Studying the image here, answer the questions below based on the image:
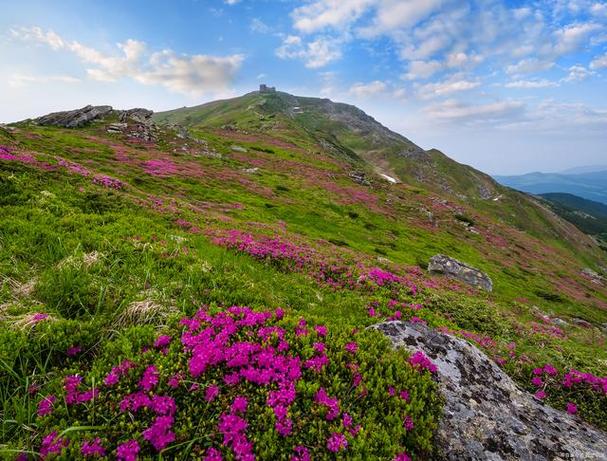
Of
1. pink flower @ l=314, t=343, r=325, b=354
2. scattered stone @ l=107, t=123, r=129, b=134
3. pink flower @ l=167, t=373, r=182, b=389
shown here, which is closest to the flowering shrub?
pink flower @ l=314, t=343, r=325, b=354

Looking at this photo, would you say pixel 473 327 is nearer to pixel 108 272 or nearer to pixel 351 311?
pixel 351 311

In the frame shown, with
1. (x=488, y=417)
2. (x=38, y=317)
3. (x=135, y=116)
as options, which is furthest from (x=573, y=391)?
(x=135, y=116)

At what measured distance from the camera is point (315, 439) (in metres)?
5.45

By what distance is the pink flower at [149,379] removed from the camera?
18.9ft

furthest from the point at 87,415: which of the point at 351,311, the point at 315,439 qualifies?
the point at 351,311

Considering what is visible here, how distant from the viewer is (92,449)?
4.66 m

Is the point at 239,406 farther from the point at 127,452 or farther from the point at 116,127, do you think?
the point at 116,127

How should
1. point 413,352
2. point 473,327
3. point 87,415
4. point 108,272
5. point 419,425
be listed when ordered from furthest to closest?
point 473,327
point 108,272
point 413,352
point 419,425
point 87,415

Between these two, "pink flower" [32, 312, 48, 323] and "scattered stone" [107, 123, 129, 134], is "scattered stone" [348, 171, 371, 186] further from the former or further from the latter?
"pink flower" [32, 312, 48, 323]

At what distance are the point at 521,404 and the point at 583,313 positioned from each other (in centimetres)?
4728

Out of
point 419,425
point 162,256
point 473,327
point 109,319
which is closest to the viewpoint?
point 419,425

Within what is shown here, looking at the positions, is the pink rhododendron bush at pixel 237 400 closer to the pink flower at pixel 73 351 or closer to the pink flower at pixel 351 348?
the pink flower at pixel 351 348

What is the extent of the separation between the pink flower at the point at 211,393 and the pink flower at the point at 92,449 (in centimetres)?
163

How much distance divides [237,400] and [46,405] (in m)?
3.18
